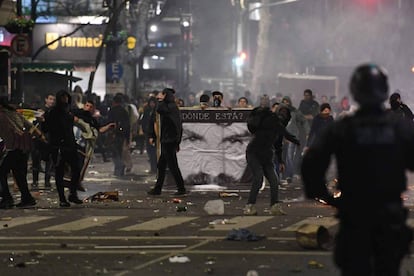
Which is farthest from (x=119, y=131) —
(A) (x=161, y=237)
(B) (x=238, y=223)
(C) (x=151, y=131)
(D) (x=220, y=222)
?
(A) (x=161, y=237)

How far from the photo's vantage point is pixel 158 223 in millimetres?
13914

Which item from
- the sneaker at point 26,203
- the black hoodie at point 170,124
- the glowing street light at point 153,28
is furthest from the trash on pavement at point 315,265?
the glowing street light at point 153,28

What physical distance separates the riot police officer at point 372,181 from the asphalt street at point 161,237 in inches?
129

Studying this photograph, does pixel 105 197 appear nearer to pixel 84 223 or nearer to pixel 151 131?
pixel 151 131

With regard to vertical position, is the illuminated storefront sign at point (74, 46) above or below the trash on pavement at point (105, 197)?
above

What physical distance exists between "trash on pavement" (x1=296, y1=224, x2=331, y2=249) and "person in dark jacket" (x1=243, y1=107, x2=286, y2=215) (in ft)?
11.3

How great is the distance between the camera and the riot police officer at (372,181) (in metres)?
6.08

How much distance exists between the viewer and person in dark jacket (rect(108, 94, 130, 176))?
77.8ft

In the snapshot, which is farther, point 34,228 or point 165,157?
point 165,157

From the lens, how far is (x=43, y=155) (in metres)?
19.0

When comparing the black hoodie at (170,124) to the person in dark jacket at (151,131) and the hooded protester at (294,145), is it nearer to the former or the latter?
the person in dark jacket at (151,131)

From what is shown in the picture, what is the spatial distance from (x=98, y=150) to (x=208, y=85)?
5723cm

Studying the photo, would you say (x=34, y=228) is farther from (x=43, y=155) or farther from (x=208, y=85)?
(x=208, y=85)

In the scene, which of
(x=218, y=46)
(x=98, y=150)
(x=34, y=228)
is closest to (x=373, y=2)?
(x=98, y=150)
